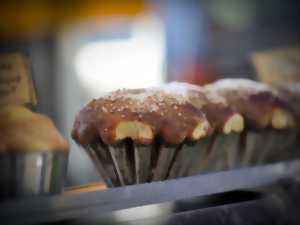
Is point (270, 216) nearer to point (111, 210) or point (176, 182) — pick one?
point (176, 182)

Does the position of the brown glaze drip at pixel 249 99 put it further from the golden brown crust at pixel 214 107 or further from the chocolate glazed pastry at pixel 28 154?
the chocolate glazed pastry at pixel 28 154

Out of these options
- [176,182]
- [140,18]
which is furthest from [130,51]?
[176,182]

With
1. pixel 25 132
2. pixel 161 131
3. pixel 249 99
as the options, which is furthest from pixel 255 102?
pixel 25 132

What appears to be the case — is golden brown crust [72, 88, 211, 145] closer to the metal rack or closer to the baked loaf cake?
the baked loaf cake

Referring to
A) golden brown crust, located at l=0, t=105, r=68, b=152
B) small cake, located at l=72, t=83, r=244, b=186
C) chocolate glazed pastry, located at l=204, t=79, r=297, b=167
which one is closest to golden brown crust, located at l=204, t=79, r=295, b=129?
chocolate glazed pastry, located at l=204, t=79, r=297, b=167

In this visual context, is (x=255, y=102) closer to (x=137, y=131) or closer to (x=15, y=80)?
(x=137, y=131)

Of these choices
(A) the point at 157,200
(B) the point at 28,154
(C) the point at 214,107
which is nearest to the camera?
(B) the point at 28,154

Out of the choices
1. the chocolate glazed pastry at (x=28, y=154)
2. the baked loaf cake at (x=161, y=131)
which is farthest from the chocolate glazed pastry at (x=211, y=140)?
the chocolate glazed pastry at (x=28, y=154)
